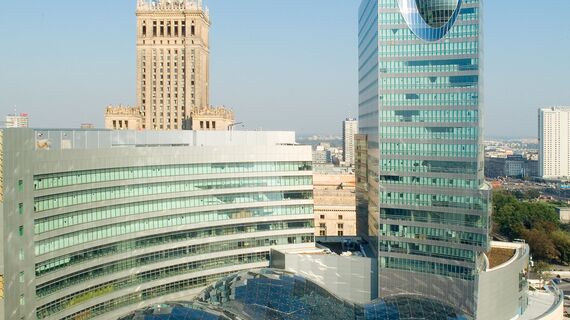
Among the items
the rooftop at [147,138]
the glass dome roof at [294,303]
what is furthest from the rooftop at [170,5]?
the glass dome roof at [294,303]

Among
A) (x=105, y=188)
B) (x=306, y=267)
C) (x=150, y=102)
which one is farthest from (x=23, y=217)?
(x=150, y=102)

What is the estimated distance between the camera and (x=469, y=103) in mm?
49562

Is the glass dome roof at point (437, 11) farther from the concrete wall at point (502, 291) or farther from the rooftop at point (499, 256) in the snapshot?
the rooftop at point (499, 256)

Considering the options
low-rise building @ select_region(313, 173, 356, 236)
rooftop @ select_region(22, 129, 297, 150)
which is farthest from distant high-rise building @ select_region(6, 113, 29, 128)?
low-rise building @ select_region(313, 173, 356, 236)

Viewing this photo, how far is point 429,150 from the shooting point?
51.4 metres

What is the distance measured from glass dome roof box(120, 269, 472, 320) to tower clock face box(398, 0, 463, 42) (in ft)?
82.6

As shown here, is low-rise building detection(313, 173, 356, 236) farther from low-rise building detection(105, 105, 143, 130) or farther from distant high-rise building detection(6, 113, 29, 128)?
distant high-rise building detection(6, 113, 29, 128)

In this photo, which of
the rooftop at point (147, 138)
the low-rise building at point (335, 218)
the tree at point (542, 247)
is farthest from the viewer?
the low-rise building at point (335, 218)

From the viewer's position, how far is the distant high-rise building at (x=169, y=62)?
81.2 meters

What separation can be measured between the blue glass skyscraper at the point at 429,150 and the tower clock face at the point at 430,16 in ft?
0.29

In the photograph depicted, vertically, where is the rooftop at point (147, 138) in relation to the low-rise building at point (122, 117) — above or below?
below

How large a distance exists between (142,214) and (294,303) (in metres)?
17.2

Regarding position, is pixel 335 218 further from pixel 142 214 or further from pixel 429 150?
pixel 142 214

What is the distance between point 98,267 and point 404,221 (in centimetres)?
2688
